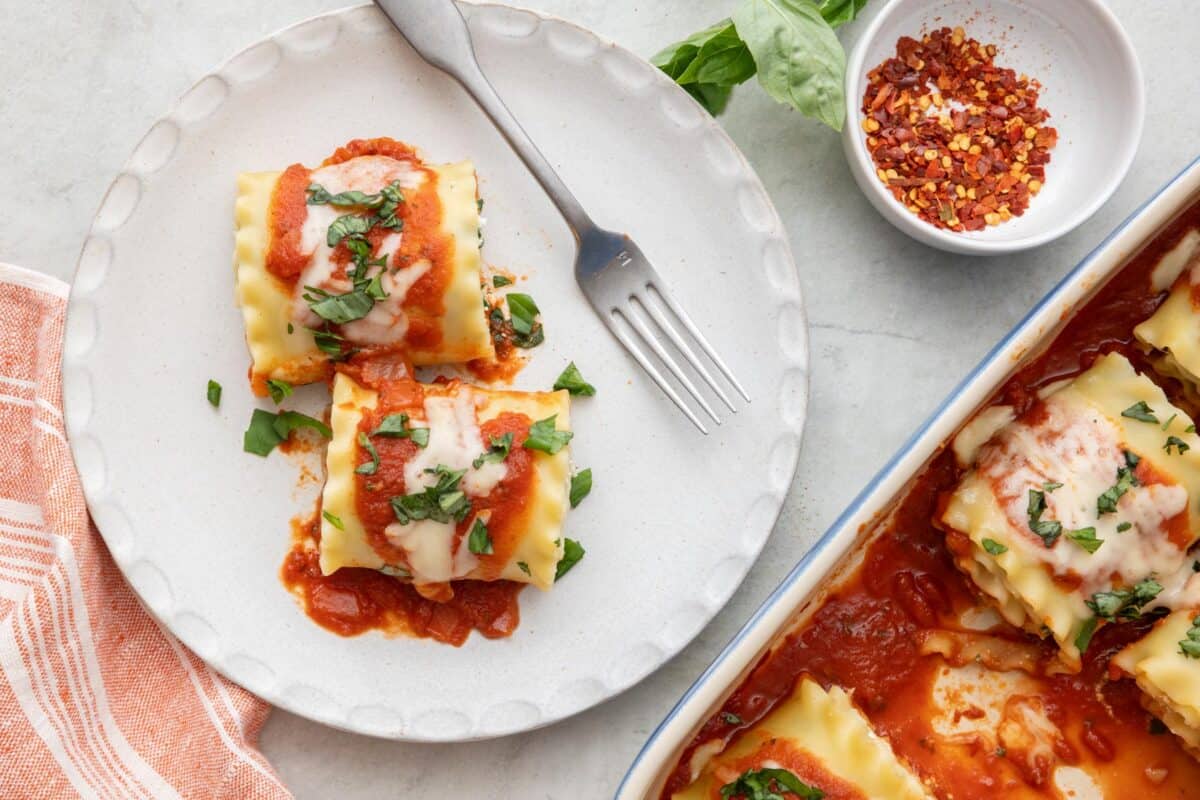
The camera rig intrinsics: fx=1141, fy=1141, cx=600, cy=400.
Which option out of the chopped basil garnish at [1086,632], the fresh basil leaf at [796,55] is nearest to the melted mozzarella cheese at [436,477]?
the fresh basil leaf at [796,55]

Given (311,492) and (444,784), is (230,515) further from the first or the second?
(444,784)

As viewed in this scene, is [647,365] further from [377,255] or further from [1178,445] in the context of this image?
[1178,445]

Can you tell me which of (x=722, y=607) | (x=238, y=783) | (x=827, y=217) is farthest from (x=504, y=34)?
(x=238, y=783)

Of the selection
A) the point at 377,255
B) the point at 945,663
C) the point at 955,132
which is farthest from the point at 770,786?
the point at 955,132

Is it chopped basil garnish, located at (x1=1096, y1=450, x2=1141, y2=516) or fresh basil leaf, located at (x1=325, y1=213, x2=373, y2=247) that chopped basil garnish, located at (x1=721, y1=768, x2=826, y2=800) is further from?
fresh basil leaf, located at (x1=325, y1=213, x2=373, y2=247)

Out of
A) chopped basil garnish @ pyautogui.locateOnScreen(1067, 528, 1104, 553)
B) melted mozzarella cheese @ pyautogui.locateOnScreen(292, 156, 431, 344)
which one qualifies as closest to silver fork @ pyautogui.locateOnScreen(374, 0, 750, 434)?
melted mozzarella cheese @ pyautogui.locateOnScreen(292, 156, 431, 344)

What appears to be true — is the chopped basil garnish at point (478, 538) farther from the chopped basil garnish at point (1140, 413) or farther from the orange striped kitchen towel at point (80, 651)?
the chopped basil garnish at point (1140, 413)
